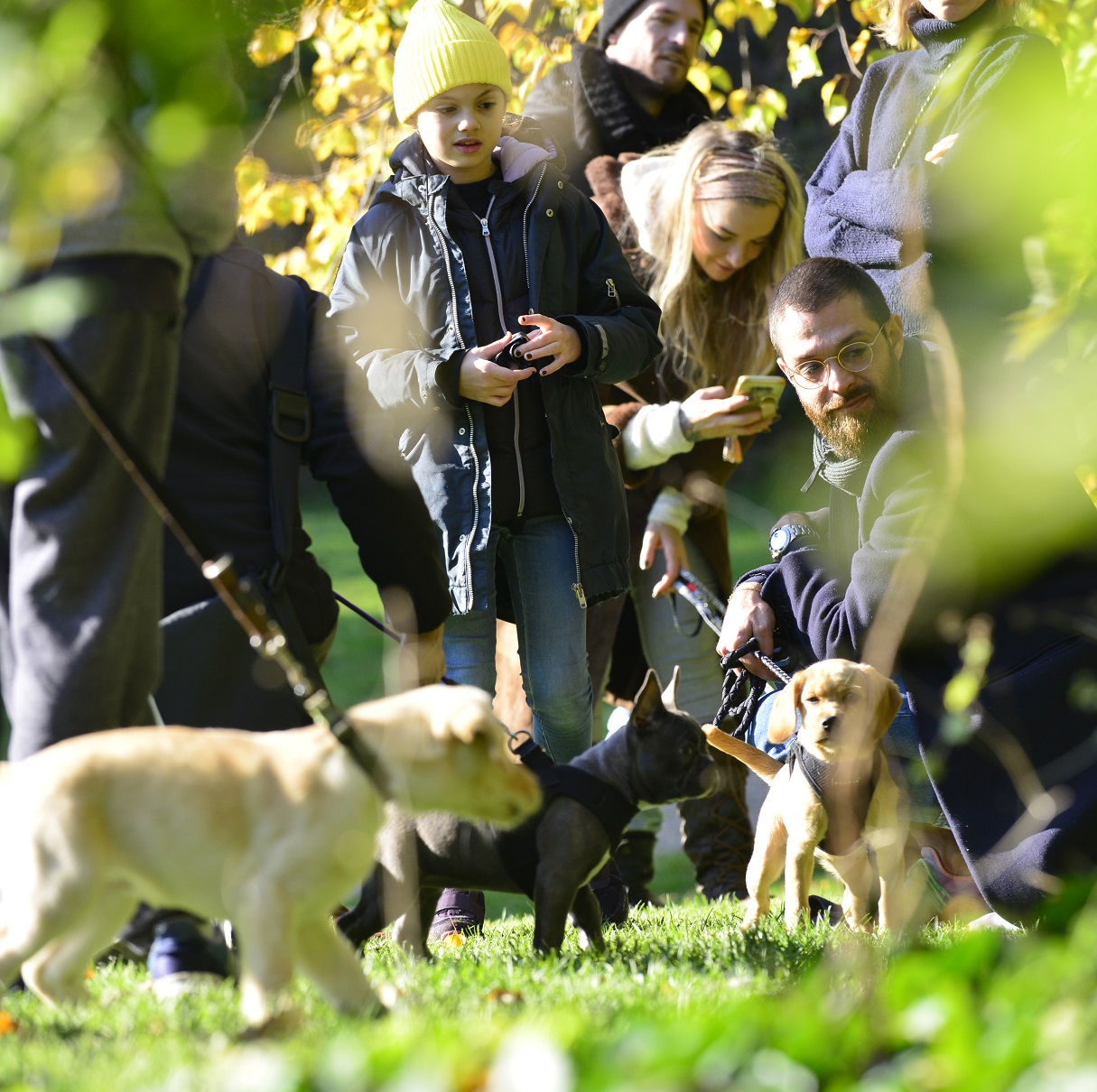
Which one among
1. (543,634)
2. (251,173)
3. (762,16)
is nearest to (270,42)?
(251,173)

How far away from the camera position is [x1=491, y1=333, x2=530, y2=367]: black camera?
4.43 m

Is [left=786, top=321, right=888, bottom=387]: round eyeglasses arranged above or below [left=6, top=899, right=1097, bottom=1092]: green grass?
above

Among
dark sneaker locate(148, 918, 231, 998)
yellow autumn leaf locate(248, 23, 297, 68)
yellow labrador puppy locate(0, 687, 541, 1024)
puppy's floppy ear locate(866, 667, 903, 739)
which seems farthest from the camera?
yellow autumn leaf locate(248, 23, 297, 68)

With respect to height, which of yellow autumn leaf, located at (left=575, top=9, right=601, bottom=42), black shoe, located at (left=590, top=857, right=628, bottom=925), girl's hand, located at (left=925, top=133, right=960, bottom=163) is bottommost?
black shoe, located at (left=590, top=857, right=628, bottom=925)

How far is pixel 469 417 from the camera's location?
4.55 metres

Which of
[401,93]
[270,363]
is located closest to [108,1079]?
[270,363]

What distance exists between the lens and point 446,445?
4566 millimetres

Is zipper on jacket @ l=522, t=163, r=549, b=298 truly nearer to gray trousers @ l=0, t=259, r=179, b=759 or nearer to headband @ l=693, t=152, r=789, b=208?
headband @ l=693, t=152, r=789, b=208

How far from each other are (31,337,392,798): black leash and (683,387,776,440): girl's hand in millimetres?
2896

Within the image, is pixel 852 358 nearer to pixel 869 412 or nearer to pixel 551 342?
pixel 869 412

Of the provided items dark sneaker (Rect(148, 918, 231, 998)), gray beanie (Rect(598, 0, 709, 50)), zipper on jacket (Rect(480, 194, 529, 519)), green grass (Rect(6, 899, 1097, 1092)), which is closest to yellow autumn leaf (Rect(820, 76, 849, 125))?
gray beanie (Rect(598, 0, 709, 50))

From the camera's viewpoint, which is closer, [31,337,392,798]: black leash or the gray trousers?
[31,337,392,798]: black leash

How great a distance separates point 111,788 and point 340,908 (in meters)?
2.47

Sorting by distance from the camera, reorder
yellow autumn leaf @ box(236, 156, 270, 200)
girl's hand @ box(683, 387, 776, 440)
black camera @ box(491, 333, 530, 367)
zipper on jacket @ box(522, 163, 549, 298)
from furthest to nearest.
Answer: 1. yellow autumn leaf @ box(236, 156, 270, 200)
2. girl's hand @ box(683, 387, 776, 440)
3. zipper on jacket @ box(522, 163, 549, 298)
4. black camera @ box(491, 333, 530, 367)
